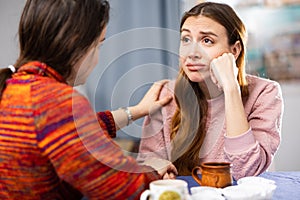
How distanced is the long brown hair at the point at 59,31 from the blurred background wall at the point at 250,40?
160cm

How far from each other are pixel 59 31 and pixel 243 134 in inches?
28.0

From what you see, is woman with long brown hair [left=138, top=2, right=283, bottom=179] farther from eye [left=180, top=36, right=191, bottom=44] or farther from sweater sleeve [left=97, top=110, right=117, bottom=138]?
sweater sleeve [left=97, top=110, right=117, bottom=138]

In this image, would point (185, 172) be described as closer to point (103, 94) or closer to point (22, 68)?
point (22, 68)

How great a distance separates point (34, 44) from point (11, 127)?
199 mm

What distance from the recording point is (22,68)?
867 mm

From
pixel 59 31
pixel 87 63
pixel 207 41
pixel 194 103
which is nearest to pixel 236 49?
pixel 207 41

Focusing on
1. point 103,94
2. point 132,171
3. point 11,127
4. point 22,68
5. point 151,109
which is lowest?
point 103,94

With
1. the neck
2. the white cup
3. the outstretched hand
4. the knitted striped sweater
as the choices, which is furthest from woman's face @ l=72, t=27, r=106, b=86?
the neck

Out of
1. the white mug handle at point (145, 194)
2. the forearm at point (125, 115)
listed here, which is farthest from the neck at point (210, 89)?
the white mug handle at point (145, 194)

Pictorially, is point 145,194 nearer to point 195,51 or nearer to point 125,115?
point 125,115

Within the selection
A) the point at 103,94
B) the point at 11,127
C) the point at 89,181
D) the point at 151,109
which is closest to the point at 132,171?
the point at 89,181

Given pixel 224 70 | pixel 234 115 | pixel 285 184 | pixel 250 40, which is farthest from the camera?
pixel 250 40

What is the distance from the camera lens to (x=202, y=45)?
1.52m

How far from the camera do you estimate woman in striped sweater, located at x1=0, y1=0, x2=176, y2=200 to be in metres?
0.77
